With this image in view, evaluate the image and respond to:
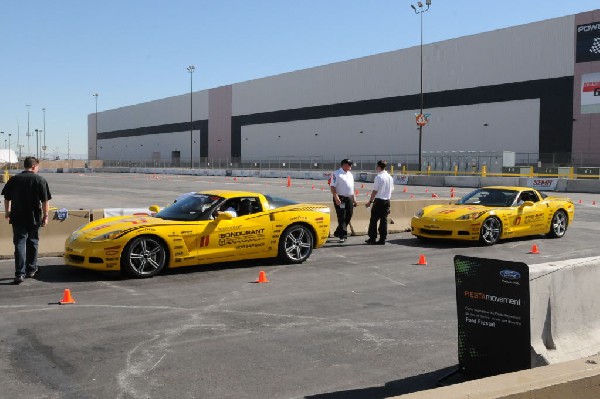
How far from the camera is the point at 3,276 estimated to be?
9500 mm

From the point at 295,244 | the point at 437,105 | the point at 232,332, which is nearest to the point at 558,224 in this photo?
the point at 295,244

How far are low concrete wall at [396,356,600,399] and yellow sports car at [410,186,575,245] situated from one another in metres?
9.13

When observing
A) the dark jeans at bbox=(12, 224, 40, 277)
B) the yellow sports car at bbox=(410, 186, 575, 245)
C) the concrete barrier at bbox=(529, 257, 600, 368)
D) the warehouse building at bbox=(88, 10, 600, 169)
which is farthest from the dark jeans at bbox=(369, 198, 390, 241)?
the warehouse building at bbox=(88, 10, 600, 169)

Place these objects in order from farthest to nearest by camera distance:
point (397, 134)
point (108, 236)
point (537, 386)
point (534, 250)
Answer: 1. point (397, 134)
2. point (534, 250)
3. point (108, 236)
4. point (537, 386)

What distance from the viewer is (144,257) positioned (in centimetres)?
933

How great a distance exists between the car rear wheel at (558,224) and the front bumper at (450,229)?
102 inches

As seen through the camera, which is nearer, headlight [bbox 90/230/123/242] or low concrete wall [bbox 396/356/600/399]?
low concrete wall [bbox 396/356/600/399]

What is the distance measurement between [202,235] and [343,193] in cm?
408

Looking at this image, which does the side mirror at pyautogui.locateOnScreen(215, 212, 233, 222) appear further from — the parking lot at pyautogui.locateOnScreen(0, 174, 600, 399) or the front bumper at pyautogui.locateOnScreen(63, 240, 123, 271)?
the front bumper at pyautogui.locateOnScreen(63, 240, 123, 271)

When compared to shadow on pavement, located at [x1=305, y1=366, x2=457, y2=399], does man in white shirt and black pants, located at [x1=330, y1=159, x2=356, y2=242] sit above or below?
above

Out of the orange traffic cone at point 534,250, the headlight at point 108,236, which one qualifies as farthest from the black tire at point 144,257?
the orange traffic cone at point 534,250

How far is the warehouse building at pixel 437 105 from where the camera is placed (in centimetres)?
4851

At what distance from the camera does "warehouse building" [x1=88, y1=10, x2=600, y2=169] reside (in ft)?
159

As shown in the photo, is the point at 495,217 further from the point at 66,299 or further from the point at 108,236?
the point at 66,299
